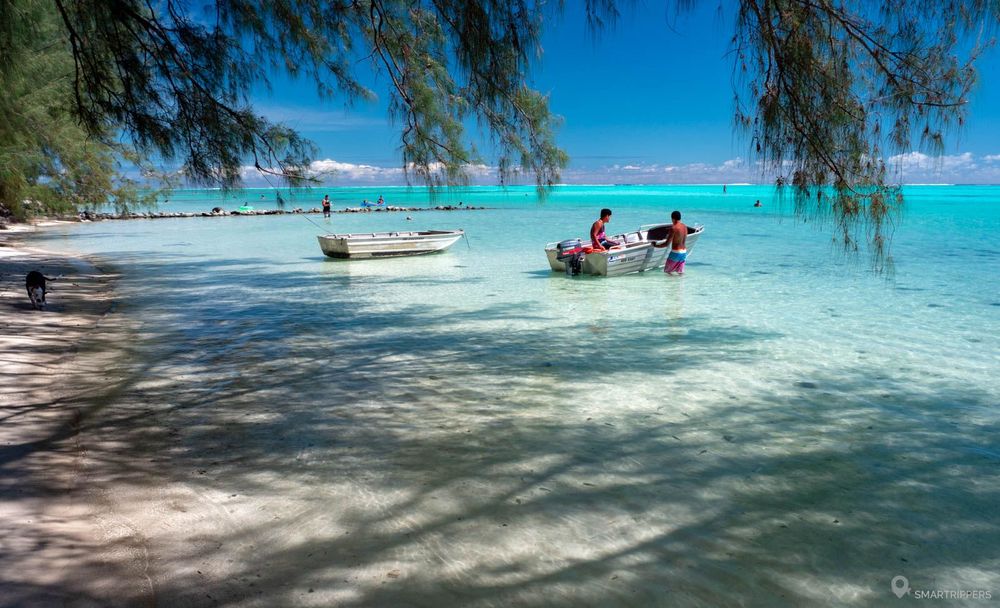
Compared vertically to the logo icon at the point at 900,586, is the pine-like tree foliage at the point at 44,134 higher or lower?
higher

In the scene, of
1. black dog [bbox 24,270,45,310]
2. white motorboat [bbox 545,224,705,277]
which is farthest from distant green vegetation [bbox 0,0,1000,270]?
white motorboat [bbox 545,224,705,277]

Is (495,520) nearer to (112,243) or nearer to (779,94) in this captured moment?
(779,94)

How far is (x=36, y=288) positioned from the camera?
8859mm

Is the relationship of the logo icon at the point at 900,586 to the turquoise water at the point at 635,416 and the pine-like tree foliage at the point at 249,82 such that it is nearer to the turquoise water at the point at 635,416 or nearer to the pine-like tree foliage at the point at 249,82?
the turquoise water at the point at 635,416

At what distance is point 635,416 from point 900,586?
97.1 inches

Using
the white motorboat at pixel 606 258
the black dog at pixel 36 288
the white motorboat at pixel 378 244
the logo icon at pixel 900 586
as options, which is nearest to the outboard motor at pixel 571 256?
the white motorboat at pixel 606 258

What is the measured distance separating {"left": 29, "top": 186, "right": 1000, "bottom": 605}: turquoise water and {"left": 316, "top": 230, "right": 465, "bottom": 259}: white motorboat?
5.58 meters

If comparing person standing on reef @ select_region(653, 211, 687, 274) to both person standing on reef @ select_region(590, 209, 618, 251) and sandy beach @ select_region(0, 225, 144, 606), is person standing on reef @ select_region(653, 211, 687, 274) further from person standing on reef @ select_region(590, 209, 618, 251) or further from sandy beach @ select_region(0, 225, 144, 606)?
sandy beach @ select_region(0, 225, 144, 606)

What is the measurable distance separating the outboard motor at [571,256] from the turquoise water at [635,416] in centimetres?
140

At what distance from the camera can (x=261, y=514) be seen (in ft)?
11.8

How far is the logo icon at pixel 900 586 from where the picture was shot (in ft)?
9.69

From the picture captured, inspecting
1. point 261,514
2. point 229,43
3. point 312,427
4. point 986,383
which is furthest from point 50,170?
point 986,383

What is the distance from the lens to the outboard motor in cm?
1373

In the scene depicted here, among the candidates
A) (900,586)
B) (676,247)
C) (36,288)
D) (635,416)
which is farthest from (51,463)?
(676,247)
